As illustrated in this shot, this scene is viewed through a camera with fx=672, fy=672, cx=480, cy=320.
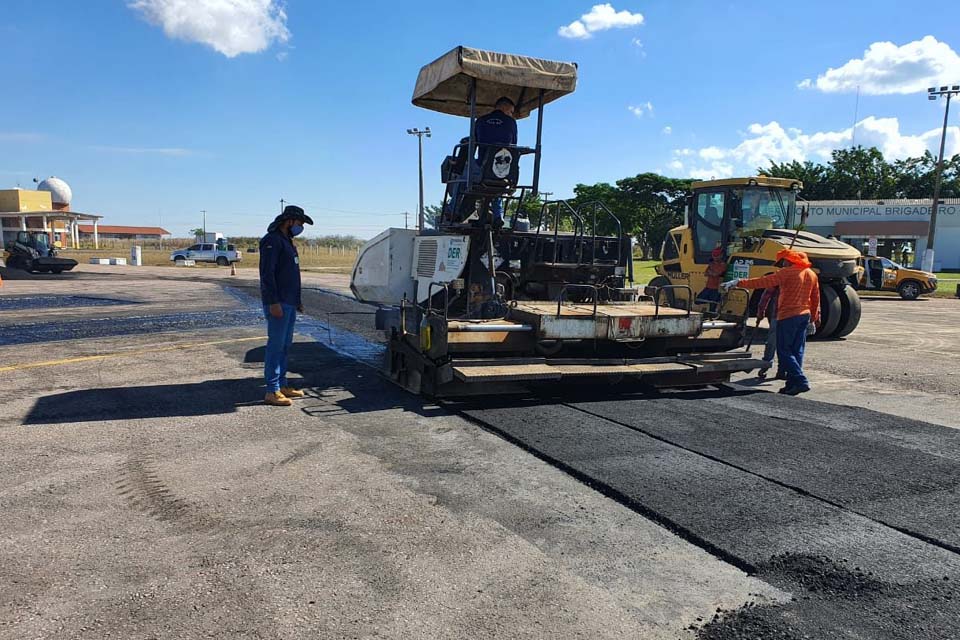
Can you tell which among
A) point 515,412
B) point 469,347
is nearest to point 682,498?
point 515,412

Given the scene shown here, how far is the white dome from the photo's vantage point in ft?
226

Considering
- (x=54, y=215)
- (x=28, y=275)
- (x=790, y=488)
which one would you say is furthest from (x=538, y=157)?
(x=54, y=215)

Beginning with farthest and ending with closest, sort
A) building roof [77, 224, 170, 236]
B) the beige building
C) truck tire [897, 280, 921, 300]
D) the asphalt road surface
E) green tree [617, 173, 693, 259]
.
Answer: building roof [77, 224, 170, 236]
green tree [617, 173, 693, 259]
the beige building
truck tire [897, 280, 921, 300]
the asphalt road surface

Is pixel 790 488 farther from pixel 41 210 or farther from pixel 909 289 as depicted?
pixel 41 210

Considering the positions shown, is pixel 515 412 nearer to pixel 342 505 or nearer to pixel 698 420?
pixel 698 420

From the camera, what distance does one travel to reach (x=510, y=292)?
307 inches

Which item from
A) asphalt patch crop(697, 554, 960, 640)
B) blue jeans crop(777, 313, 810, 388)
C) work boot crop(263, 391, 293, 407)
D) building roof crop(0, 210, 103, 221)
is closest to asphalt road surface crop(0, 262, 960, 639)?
asphalt patch crop(697, 554, 960, 640)

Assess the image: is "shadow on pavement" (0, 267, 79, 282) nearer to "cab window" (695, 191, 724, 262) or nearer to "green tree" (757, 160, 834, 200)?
"cab window" (695, 191, 724, 262)

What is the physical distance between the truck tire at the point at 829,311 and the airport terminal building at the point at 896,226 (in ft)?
122

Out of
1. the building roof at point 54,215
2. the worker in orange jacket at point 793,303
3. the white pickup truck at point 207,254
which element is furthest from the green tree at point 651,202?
the worker in orange jacket at point 793,303

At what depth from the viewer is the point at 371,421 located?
572 cm

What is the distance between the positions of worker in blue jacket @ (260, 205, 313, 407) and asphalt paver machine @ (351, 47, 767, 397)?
1.20 metres

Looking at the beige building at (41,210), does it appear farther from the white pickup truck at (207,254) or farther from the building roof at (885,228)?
the building roof at (885,228)

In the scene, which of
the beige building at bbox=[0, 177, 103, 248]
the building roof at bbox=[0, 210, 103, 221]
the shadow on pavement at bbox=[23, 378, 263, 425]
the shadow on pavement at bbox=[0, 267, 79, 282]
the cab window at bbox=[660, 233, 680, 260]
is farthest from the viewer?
the beige building at bbox=[0, 177, 103, 248]
